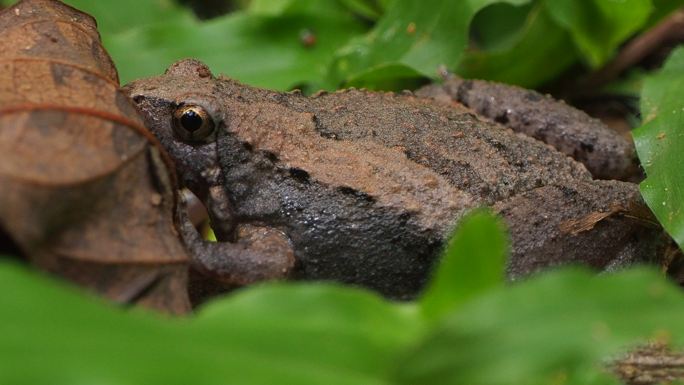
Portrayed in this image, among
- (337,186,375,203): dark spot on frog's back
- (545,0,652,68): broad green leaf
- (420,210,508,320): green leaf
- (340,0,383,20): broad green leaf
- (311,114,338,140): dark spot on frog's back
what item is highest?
(340,0,383,20): broad green leaf

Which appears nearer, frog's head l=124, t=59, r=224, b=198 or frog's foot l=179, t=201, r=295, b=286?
frog's foot l=179, t=201, r=295, b=286

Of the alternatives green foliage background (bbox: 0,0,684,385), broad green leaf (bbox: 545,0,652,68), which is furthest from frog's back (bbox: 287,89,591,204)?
green foliage background (bbox: 0,0,684,385)

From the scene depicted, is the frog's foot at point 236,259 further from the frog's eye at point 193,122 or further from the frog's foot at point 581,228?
the frog's foot at point 581,228

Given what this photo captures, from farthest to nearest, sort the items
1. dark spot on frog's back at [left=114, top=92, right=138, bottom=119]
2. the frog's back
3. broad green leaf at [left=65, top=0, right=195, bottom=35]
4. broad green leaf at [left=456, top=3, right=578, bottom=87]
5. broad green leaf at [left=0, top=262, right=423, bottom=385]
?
broad green leaf at [left=65, top=0, right=195, bottom=35] < broad green leaf at [left=456, top=3, right=578, bottom=87] < the frog's back < dark spot on frog's back at [left=114, top=92, right=138, bottom=119] < broad green leaf at [left=0, top=262, right=423, bottom=385]

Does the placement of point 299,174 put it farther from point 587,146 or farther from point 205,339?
point 205,339

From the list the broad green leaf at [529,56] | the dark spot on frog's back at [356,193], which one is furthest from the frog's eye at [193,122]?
the broad green leaf at [529,56]

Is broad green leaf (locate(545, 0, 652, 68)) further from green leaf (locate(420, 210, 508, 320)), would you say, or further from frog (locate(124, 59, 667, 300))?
green leaf (locate(420, 210, 508, 320))

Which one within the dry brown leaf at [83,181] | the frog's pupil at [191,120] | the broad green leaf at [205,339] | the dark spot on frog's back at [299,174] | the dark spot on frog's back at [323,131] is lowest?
the broad green leaf at [205,339]
